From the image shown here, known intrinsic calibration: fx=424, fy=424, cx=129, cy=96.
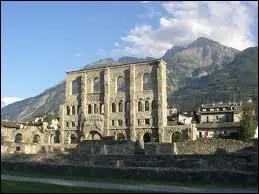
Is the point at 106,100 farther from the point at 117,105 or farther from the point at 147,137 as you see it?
the point at 147,137

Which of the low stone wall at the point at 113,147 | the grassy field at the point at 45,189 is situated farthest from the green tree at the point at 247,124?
the grassy field at the point at 45,189

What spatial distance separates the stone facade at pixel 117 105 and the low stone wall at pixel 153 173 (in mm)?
37150

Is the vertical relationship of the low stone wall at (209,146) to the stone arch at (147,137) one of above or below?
below

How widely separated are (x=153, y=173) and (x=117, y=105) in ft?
153

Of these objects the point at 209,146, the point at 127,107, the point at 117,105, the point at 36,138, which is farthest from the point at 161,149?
the point at 36,138

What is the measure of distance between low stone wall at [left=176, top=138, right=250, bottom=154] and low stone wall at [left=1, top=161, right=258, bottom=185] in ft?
65.9

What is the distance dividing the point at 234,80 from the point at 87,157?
169989 millimetres

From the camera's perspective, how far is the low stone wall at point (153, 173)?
2491cm

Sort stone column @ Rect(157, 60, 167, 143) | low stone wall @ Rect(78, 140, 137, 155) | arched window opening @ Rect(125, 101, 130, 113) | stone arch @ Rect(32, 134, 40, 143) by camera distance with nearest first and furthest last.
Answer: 1. low stone wall @ Rect(78, 140, 137, 155)
2. stone column @ Rect(157, 60, 167, 143)
3. arched window opening @ Rect(125, 101, 130, 113)
4. stone arch @ Rect(32, 134, 40, 143)

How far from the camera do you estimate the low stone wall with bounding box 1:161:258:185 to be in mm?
24906

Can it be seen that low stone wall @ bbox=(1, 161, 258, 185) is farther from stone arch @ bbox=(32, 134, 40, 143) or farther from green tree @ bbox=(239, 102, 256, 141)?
stone arch @ bbox=(32, 134, 40, 143)

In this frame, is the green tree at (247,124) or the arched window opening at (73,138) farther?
the arched window opening at (73,138)

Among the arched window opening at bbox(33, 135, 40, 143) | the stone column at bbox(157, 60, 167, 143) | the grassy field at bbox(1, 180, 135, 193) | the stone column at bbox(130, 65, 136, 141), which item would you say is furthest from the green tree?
the grassy field at bbox(1, 180, 135, 193)

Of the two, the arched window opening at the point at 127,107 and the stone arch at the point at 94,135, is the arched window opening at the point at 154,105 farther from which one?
the stone arch at the point at 94,135
